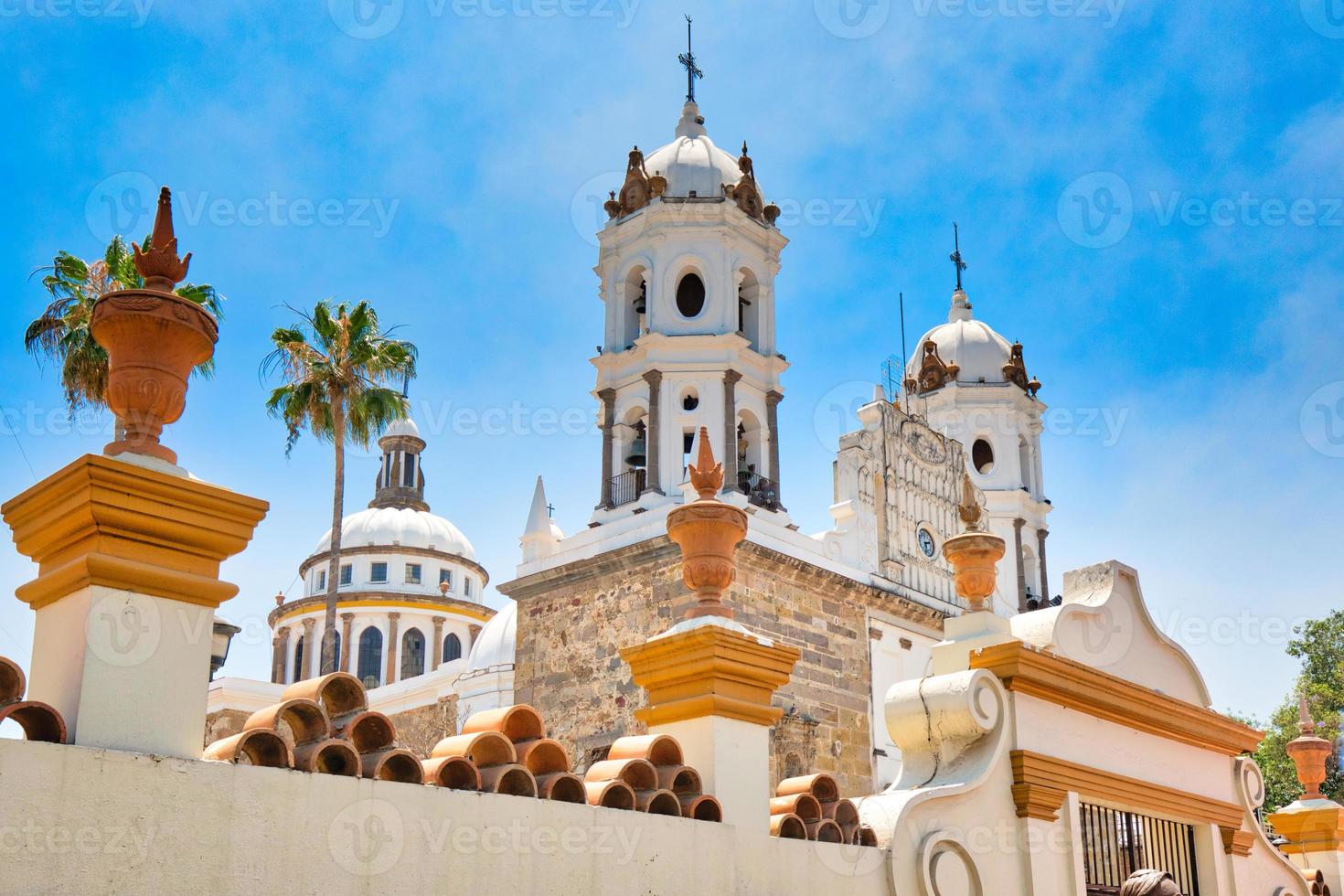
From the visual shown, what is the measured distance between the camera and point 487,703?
29672 millimetres

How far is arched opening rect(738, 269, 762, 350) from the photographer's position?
2553 cm

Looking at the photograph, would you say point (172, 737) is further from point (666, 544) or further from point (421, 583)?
point (421, 583)

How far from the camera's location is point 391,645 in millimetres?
48594

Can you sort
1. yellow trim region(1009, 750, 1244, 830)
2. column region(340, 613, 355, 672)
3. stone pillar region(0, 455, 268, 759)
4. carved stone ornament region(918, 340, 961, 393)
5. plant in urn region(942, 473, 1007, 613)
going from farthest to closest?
column region(340, 613, 355, 672)
carved stone ornament region(918, 340, 961, 393)
plant in urn region(942, 473, 1007, 613)
yellow trim region(1009, 750, 1244, 830)
stone pillar region(0, 455, 268, 759)

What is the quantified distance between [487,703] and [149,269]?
84.9 ft

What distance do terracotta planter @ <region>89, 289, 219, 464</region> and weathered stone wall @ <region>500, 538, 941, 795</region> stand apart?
15.9 m

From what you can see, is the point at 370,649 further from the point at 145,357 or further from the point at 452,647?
the point at 145,357

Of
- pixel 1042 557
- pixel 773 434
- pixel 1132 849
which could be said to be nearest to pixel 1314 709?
pixel 1042 557

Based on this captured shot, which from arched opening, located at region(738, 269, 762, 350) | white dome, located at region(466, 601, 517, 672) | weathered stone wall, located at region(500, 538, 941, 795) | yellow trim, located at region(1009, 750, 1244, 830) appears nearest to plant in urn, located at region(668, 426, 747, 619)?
yellow trim, located at region(1009, 750, 1244, 830)

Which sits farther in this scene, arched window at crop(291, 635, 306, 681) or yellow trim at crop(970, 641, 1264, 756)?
arched window at crop(291, 635, 306, 681)

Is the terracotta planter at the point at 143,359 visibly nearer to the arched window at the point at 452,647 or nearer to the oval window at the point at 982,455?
the oval window at the point at 982,455

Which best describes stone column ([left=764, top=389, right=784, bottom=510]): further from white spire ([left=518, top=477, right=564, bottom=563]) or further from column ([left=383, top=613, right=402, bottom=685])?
column ([left=383, top=613, right=402, bottom=685])

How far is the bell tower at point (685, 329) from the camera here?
23906mm

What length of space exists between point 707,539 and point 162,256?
2.99 meters
